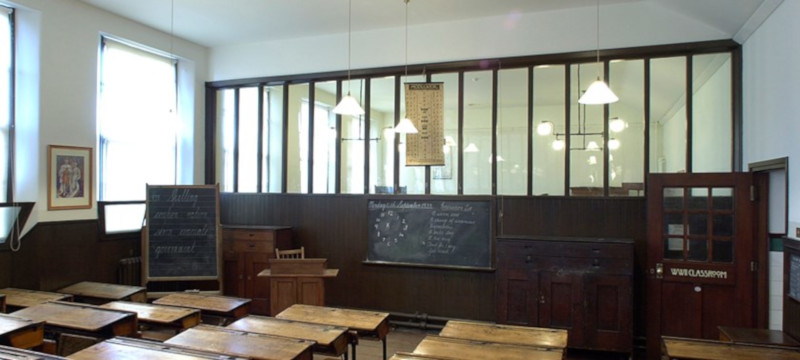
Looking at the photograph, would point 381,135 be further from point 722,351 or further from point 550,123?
point 722,351

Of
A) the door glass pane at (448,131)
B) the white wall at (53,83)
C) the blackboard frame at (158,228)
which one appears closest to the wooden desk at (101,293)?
the blackboard frame at (158,228)

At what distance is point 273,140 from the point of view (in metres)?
6.80

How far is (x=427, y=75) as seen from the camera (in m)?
5.76

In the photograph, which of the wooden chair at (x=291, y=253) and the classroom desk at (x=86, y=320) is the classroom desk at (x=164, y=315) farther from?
the wooden chair at (x=291, y=253)

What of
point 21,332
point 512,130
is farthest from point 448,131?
point 21,332

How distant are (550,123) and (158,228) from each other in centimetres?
492

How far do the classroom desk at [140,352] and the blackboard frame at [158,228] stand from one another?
9.97 feet

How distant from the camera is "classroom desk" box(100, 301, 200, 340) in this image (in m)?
3.57

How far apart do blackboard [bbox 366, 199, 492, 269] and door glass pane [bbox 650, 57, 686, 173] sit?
1826mm

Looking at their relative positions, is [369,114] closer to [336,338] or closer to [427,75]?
[427,75]

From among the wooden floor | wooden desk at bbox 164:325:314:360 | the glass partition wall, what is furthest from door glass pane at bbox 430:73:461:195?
wooden desk at bbox 164:325:314:360

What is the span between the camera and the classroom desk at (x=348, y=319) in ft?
11.0

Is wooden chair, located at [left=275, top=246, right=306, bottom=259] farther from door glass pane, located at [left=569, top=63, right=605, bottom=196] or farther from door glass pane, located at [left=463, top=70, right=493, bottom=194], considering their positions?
door glass pane, located at [left=569, top=63, right=605, bottom=196]

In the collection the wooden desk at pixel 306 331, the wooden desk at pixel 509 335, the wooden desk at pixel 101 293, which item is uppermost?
the wooden desk at pixel 306 331
